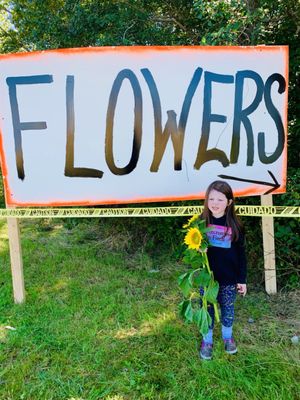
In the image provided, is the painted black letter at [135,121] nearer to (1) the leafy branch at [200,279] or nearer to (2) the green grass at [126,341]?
(1) the leafy branch at [200,279]

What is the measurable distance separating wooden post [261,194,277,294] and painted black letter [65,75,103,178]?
1.33m

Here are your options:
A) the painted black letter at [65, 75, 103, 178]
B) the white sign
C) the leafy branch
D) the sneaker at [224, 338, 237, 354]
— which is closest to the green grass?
the sneaker at [224, 338, 237, 354]

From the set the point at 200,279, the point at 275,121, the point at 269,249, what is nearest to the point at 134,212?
the point at 200,279

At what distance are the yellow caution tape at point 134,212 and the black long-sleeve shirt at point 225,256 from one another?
530 millimetres

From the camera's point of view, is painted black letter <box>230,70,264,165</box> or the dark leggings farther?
painted black letter <box>230,70,264,165</box>

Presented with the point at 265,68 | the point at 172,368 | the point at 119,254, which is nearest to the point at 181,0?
the point at 265,68

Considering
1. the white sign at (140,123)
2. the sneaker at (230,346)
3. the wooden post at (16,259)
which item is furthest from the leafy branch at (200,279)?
the wooden post at (16,259)

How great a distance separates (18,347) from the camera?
2.60m

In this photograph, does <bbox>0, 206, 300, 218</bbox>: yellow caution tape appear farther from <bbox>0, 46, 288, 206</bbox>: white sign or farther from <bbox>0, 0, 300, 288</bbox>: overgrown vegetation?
<bbox>0, 0, 300, 288</bbox>: overgrown vegetation

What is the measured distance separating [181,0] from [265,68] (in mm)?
2028

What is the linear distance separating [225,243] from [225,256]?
80 mm

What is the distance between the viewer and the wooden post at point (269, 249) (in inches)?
117

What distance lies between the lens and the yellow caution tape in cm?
288

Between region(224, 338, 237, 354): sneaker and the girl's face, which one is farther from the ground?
the girl's face
